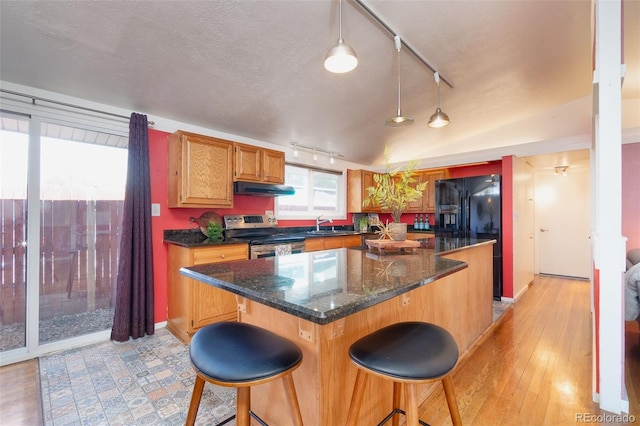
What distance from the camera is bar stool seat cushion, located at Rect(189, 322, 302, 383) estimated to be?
35.9 inches

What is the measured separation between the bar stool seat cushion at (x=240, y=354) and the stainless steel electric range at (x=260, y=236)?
193cm

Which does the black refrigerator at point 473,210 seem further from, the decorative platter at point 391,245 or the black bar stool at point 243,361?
the black bar stool at point 243,361

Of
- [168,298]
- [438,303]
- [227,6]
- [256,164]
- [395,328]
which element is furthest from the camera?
[256,164]

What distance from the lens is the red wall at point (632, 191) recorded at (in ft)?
11.5

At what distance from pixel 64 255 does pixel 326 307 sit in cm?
298

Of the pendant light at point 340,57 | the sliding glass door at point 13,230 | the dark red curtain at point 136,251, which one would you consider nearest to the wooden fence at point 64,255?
the sliding glass door at point 13,230

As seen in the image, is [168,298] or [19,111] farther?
[168,298]

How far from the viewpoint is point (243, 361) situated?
3.14ft

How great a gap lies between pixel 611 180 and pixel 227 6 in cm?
259

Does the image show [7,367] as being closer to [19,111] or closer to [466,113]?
[19,111]

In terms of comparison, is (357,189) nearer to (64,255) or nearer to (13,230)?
(64,255)

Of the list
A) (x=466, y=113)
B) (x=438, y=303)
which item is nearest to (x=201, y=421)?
(x=438, y=303)

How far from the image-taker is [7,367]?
2.18 meters
